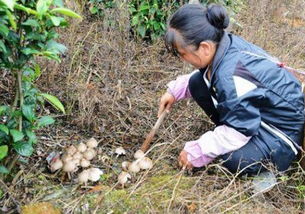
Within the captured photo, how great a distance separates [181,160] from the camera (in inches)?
89.8

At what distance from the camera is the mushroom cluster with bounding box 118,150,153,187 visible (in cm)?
212

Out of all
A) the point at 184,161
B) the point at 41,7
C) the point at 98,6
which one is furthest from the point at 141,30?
the point at 41,7

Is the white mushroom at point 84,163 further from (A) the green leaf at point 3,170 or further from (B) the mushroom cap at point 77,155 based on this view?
(A) the green leaf at point 3,170

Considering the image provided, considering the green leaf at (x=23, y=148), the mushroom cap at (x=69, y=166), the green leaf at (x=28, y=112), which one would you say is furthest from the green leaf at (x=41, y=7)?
the mushroom cap at (x=69, y=166)

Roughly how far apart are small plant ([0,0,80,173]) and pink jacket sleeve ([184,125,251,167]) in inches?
31.6

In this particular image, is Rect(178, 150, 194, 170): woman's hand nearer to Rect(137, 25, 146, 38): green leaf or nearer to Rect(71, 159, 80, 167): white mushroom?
Rect(71, 159, 80, 167): white mushroom

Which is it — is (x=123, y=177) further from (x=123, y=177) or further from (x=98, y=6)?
(x=98, y=6)

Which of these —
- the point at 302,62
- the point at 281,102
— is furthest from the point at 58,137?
the point at 302,62

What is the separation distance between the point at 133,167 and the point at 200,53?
707 millimetres

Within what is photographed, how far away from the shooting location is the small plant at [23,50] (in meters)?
1.51

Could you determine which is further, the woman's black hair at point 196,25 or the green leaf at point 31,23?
the woman's black hair at point 196,25

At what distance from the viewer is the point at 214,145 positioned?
2.14 m

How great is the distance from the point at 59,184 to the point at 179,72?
1.64 meters

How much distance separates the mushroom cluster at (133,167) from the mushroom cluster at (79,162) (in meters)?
0.13
